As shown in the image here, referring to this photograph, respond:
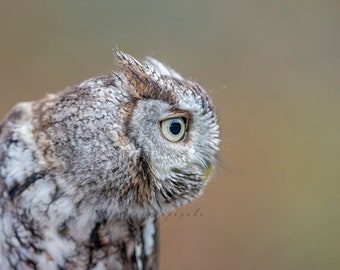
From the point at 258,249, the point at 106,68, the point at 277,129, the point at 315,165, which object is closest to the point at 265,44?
the point at 277,129

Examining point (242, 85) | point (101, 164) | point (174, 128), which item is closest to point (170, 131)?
point (174, 128)

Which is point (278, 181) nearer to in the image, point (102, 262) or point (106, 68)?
point (106, 68)

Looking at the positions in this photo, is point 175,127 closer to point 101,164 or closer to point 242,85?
point 101,164

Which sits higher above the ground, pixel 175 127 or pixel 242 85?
pixel 242 85

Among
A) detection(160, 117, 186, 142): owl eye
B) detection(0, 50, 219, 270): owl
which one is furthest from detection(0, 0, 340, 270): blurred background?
detection(160, 117, 186, 142): owl eye

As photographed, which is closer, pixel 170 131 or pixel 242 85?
pixel 170 131

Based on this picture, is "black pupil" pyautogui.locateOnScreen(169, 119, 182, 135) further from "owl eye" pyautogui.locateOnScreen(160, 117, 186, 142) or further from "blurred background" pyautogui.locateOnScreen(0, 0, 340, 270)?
"blurred background" pyautogui.locateOnScreen(0, 0, 340, 270)
